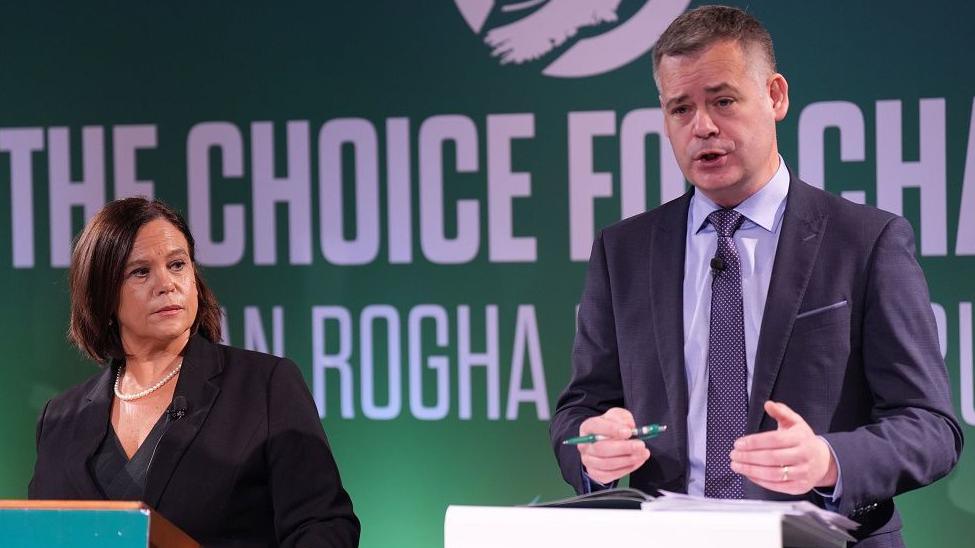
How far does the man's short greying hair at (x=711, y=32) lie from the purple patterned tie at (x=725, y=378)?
1.17 feet

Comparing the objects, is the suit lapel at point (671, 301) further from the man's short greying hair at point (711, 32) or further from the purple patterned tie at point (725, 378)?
the man's short greying hair at point (711, 32)

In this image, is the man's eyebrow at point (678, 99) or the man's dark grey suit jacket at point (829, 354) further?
the man's eyebrow at point (678, 99)

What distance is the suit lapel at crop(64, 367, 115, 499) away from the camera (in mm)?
2561

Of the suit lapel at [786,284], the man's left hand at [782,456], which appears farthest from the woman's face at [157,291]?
the man's left hand at [782,456]

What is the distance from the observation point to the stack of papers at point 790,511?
141 centimetres

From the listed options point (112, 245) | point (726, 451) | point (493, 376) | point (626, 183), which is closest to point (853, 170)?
point (626, 183)

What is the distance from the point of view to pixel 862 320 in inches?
80.7

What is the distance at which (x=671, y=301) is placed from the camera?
2182 millimetres

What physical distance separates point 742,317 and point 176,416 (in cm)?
122

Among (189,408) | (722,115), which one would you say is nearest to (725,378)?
(722,115)

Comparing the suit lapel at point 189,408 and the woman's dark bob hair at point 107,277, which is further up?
A: the woman's dark bob hair at point 107,277

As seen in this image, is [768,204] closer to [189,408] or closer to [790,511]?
[790,511]

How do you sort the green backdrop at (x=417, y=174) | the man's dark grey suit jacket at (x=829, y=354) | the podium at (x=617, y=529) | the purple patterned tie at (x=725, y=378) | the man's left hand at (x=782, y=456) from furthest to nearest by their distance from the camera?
the green backdrop at (x=417, y=174) < the purple patterned tie at (x=725, y=378) < the man's dark grey suit jacket at (x=829, y=354) < the man's left hand at (x=782, y=456) < the podium at (x=617, y=529)

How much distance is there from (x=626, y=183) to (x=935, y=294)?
0.99 meters
